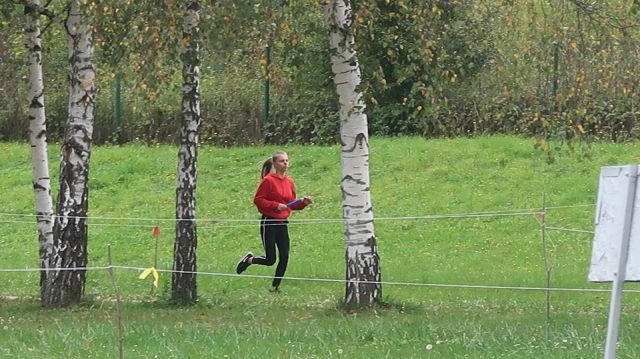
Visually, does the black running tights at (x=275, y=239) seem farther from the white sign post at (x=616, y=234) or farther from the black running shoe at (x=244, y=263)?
the white sign post at (x=616, y=234)

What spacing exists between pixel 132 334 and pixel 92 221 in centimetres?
1072

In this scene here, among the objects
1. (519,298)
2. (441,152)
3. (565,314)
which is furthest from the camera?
(441,152)

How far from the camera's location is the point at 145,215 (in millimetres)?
19453

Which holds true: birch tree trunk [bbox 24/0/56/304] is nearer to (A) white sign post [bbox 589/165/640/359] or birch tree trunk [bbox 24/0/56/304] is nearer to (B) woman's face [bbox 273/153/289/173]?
(B) woman's face [bbox 273/153/289/173]

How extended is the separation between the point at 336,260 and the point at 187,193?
463 cm

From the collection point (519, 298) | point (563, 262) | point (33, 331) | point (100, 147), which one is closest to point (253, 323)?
point (33, 331)

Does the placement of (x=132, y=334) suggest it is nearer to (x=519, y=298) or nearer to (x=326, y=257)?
(x=519, y=298)

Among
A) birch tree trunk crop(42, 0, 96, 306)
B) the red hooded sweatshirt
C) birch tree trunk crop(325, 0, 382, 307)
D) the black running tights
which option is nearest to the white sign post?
birch tree trunk crop(325, 0, 382, 307)

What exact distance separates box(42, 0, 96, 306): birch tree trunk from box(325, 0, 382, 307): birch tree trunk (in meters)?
Answer: 2.49

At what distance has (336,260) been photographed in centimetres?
1571

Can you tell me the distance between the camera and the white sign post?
4.38m

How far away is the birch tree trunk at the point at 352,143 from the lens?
10.2m

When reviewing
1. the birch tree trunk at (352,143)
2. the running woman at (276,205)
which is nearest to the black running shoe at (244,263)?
the running woman at (276,205)

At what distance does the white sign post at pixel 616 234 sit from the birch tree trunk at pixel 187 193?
6.98 metres
